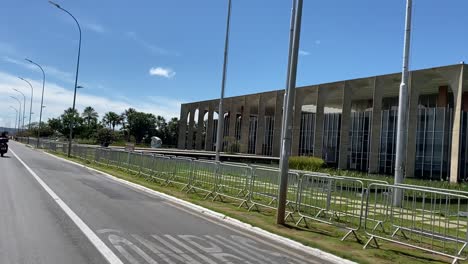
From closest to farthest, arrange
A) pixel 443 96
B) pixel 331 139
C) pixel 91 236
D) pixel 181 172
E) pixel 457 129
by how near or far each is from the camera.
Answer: pixel 91 236 → pixel 181 172 → pixel 457 129 → pixel 443 96 → pixel 331 139

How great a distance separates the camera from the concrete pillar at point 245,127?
72375mm

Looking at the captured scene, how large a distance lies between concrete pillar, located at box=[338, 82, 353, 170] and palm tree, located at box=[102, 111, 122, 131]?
9114 cm

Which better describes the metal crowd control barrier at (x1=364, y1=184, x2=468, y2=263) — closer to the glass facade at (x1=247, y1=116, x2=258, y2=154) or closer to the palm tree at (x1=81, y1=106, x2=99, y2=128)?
the glass facade at (x1=247, y1=116, x2=258, y2=154)

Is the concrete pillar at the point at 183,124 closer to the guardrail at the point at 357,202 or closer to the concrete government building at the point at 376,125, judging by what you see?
the concrete government building at the point at 376,125

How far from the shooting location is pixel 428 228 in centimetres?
918

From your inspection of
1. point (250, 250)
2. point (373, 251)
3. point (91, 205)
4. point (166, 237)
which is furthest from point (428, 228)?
point (91, 205)

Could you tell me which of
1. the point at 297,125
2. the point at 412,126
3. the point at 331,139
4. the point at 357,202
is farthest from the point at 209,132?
the point at 357,202

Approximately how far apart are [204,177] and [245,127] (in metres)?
56.6

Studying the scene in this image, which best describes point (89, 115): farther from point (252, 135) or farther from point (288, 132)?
point (288, 132)

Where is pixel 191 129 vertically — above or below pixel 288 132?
above

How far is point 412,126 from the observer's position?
4238cm

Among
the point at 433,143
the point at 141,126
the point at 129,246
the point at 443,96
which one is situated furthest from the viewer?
the point at 141,126

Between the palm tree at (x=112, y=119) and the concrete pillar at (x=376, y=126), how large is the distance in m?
95.6

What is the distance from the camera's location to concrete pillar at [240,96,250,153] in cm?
7238
